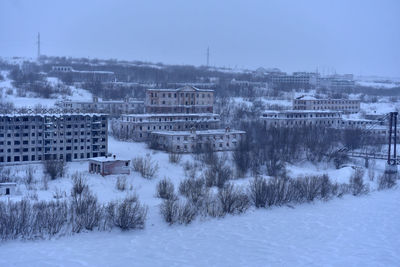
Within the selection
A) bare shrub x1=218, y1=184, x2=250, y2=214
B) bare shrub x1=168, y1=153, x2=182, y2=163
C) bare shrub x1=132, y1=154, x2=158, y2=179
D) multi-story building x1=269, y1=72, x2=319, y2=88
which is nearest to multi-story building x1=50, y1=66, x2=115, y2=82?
multi-story building x1=269, y1=72, x2=319, y2=88

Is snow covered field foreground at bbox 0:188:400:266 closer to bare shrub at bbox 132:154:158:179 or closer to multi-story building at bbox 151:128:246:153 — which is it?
bare shrub at bbox 132:154:158:179

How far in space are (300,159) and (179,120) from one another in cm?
344

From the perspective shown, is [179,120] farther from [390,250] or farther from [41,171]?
[390,250]

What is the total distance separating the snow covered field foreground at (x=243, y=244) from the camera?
5.50 meters

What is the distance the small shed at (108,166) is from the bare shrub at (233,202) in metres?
2.51

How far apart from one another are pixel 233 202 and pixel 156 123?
6.36m

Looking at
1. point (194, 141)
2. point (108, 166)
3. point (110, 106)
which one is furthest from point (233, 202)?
point (110, 106)

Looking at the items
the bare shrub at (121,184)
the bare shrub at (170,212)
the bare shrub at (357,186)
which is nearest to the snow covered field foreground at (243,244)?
the bare shrub at (170,212)

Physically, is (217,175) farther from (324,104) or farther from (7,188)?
(324,104)

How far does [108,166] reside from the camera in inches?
372

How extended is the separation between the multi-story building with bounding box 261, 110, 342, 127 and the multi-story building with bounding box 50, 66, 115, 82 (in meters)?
9.46

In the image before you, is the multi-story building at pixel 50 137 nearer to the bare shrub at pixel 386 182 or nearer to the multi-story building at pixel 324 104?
the bare shrub at pixel 386 182

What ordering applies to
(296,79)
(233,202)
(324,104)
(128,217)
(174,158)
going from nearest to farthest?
(128,217) → (233,202) → (174,158) → (324,104) → (296,79)

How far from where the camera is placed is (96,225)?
6395 millimetres
